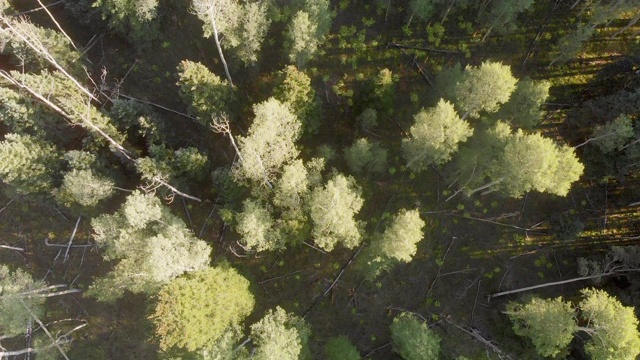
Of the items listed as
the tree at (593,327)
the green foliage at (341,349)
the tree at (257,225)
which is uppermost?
the tree at (257,225)

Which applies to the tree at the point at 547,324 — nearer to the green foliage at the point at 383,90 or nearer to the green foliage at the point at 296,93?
the green foliage at the point at 383,90

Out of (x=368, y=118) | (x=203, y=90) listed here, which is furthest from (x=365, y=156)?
(x=203, y=90)

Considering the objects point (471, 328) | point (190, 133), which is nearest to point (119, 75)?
point (190, 133)

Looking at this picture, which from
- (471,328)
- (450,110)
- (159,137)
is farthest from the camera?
(471,328)

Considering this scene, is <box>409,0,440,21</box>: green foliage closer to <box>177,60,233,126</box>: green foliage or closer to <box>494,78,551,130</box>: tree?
<box>494,78,551,130</box>: tree

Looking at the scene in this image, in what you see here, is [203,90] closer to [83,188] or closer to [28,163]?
[83,188]

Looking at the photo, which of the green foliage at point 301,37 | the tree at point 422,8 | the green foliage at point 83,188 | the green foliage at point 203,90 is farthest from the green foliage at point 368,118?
the green foliage at point 83,188

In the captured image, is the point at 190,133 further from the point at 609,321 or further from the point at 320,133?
the point at 609,321
